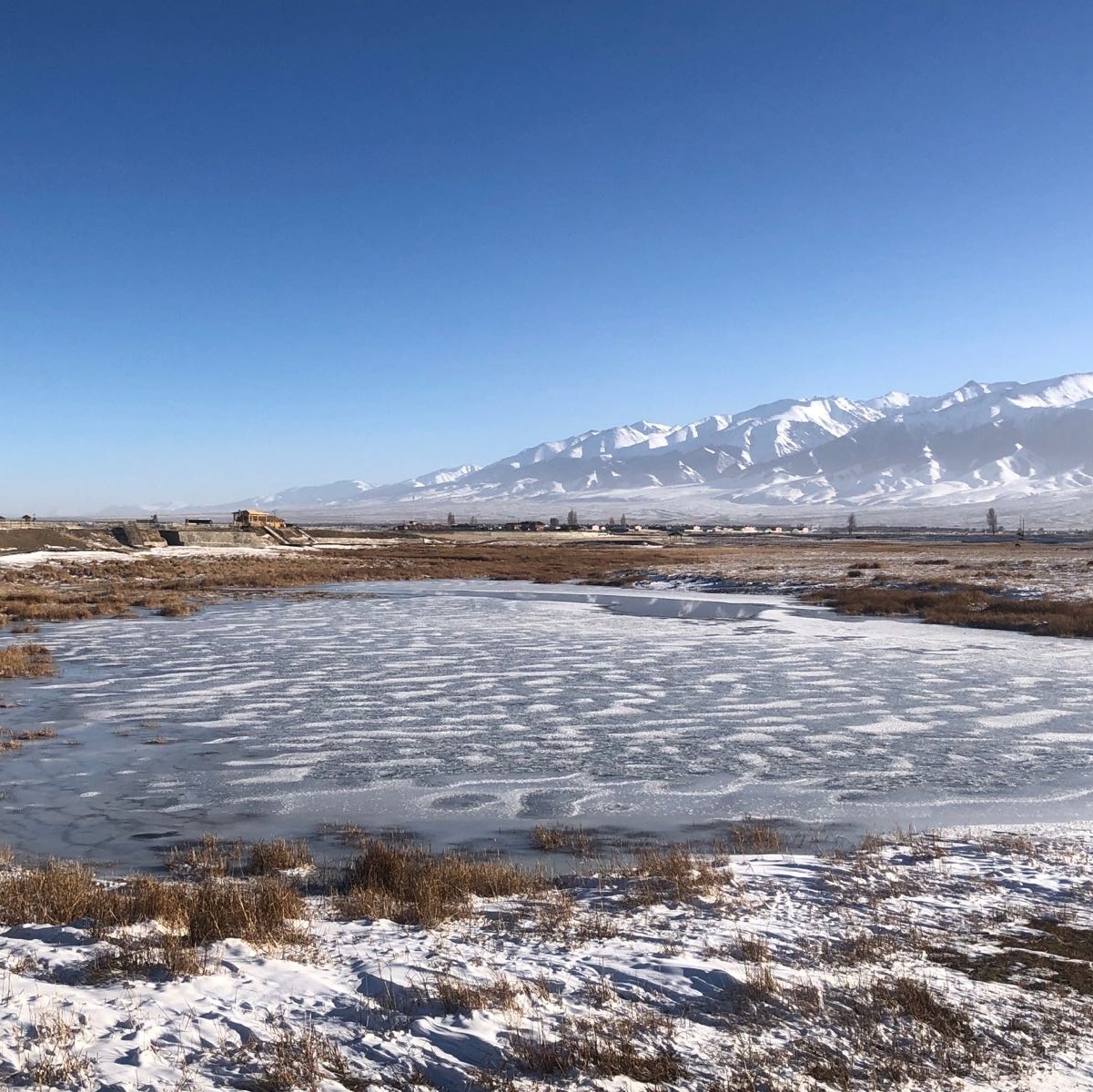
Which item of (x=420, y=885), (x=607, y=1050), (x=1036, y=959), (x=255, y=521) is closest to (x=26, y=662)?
(x=420, y=885)

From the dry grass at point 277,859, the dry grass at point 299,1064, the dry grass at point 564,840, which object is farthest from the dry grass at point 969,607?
the dry grass at point 299,1064

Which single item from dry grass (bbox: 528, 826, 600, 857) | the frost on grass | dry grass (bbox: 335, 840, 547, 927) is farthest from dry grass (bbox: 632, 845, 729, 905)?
dry grass (bbox: 335, 840, 547, 927)

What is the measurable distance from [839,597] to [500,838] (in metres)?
30.1

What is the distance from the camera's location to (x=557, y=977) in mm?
5520

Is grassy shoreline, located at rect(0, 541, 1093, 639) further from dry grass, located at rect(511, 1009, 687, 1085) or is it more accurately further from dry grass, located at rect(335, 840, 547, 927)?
dry grass, located at rect(511, 1009, 687, 1085)

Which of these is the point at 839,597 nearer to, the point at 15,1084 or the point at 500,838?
the point at 500,838

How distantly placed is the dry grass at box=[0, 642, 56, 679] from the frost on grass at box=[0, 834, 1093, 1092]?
11780 mm

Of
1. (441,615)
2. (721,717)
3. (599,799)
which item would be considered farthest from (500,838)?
(441,615)

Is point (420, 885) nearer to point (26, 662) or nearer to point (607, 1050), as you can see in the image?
point (607, 1050)

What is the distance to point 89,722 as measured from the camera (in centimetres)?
1348

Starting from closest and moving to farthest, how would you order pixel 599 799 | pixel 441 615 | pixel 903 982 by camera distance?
pixel 903 982, pixel 599 799, pixel 441 615

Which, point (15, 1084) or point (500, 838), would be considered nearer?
point (15, 1084)

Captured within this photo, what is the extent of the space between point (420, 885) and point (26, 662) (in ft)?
49.8

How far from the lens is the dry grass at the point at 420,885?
6566 millimetres
